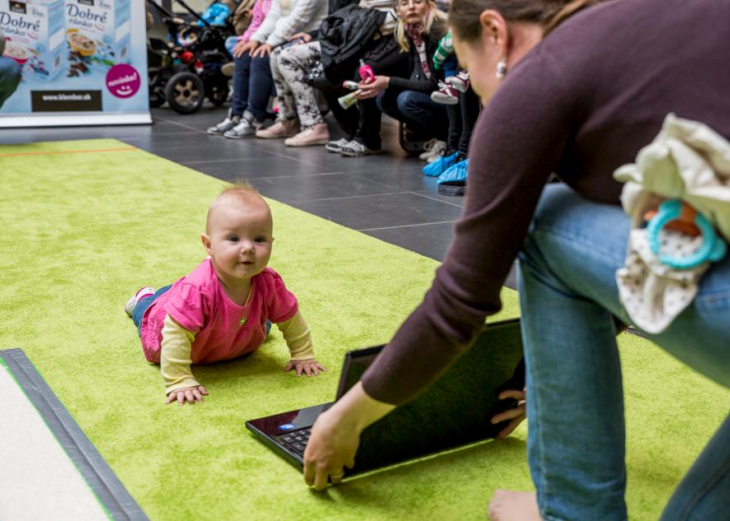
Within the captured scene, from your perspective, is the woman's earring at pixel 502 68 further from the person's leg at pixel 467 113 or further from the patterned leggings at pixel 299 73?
the patterned leggings at pixel 299 73

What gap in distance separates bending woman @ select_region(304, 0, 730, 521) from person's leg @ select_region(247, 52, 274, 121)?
4314 millimetres

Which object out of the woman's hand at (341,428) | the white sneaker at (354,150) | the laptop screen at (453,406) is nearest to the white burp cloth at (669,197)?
the woman's hand at (341,428)

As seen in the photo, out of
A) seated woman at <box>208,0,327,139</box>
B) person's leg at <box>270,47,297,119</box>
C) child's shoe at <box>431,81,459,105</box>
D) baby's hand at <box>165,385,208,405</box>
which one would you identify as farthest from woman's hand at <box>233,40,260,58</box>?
baby's hand at <box>165,385,208,405</box>

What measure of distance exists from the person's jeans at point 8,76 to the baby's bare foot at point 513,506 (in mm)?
4158

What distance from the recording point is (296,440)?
1380 millimetres

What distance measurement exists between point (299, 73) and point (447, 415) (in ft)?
12.5

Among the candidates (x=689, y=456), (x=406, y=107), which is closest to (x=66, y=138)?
(x=406, y=107)

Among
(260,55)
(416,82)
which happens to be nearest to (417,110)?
(416,82)

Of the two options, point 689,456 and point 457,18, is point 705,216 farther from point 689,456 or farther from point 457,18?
point 689,456

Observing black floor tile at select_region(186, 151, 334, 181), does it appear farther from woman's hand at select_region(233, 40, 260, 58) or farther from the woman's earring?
the woman's earring

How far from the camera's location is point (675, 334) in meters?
0.86

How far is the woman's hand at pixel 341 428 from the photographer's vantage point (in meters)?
1.00

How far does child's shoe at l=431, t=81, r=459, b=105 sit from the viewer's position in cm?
379

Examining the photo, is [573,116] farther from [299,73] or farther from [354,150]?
[299,73]
